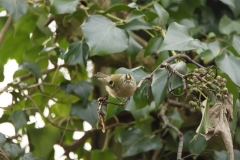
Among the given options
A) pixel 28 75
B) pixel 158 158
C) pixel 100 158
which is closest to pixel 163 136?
pixel 158 158

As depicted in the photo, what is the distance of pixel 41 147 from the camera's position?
1137 mm

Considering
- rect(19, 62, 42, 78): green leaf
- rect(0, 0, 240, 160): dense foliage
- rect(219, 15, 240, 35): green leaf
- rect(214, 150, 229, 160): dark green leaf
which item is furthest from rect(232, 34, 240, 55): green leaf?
rect(19, 62, 42, 78): green leaf

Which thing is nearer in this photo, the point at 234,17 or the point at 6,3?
the point at 6,3

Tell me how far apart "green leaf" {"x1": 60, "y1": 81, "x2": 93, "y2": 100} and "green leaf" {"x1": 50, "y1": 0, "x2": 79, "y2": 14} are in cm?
20

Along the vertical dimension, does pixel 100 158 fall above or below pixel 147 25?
below

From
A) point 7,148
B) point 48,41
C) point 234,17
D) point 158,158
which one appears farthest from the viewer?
point 234,17

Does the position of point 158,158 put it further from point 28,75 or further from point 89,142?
point 28,75

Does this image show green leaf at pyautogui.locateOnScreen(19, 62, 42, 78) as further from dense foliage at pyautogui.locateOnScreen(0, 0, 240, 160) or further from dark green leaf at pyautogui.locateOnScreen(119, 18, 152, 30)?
dark green leaf at pyautogui.locateOnScreen(119, 18, 152, 30)

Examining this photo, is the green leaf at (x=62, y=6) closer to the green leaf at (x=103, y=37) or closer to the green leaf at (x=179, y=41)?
the green leaf at (x=103, y=37)

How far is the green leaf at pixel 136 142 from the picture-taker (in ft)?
3.52

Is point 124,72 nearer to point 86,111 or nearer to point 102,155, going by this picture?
point 86,111

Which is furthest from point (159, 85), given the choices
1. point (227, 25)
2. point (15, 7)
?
point (227, 25)

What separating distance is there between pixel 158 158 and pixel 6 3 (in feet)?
1.88

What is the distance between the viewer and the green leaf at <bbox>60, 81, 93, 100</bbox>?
42.5 inches
